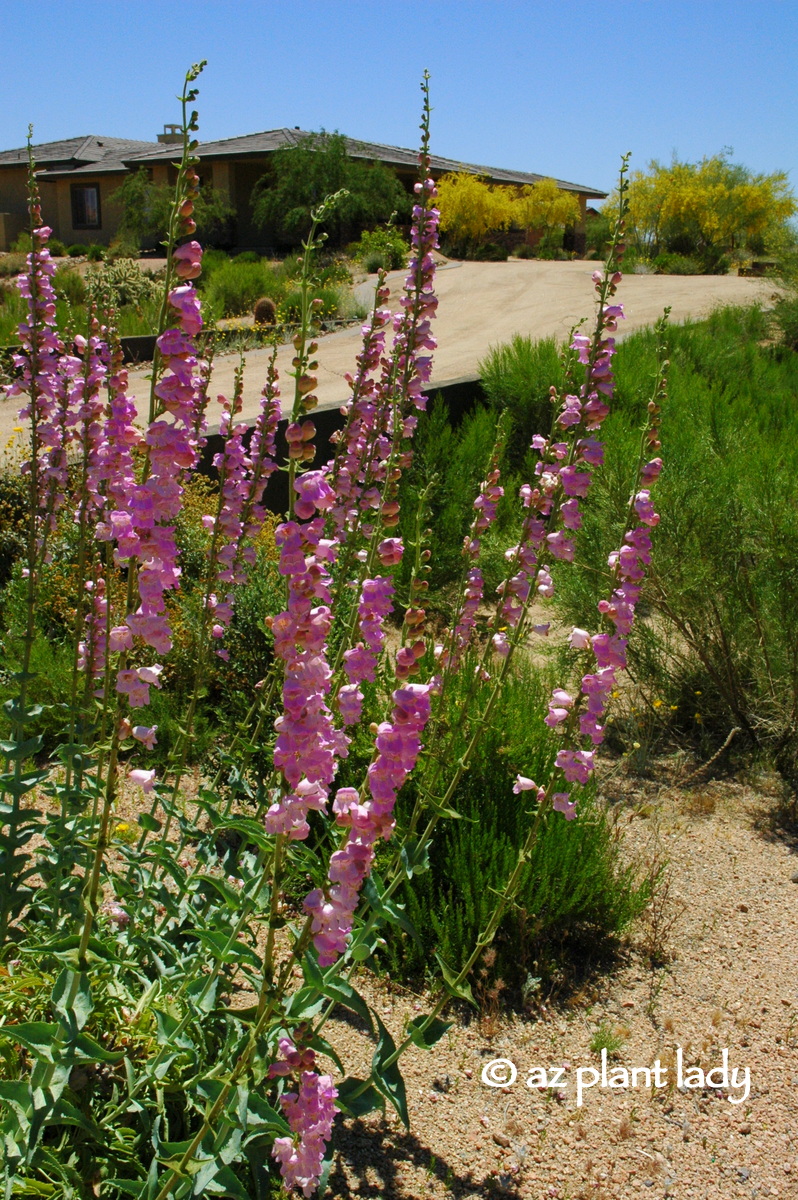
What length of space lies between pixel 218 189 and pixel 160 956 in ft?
112

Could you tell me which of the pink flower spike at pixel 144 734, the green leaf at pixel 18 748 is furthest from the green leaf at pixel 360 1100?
the green leaf at pixel 18 748

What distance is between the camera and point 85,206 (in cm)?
3831

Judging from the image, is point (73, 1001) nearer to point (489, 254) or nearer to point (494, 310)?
point (494, 310)

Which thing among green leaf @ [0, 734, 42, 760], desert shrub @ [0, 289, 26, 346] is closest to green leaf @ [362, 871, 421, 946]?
green leaf @ [0, 734, 42, 760]

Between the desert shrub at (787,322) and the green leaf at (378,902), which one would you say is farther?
the desert shrub at (787,322)

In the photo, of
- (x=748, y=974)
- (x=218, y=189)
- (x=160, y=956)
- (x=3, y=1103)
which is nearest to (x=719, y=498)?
(x=748, y=974)

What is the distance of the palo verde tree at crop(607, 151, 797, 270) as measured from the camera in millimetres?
38438

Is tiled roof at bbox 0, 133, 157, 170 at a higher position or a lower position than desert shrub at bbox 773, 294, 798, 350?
higher

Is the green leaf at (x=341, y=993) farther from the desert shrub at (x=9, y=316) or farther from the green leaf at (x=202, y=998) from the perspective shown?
the desert shrub at (x=9, y=316)

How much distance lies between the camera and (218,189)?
32.5 m

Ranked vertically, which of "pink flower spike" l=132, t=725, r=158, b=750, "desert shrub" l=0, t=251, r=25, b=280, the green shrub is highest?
the green shrub

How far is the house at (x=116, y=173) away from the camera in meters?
33.4

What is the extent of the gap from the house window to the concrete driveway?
647 inches

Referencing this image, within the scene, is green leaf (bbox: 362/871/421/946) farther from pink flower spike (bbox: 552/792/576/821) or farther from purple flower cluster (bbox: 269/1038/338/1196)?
pink flower spike (bbox: 552/792/576/821)
